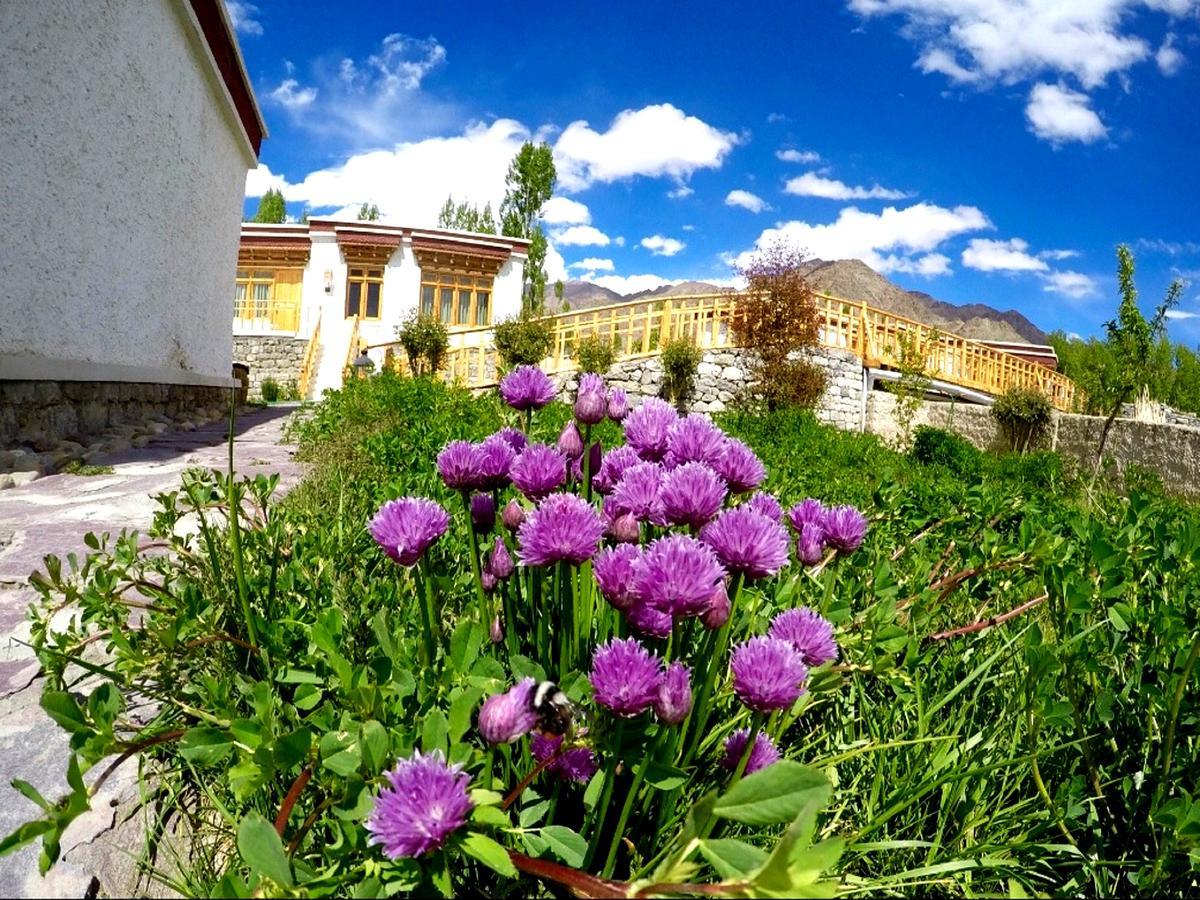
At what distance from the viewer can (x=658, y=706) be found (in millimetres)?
752

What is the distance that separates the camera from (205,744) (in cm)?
93

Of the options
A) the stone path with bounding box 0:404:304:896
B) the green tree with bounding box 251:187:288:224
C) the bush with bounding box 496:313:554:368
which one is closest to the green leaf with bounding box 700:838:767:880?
the stone path with bounding box 0:404:304:896

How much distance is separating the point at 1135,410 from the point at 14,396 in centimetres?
1606

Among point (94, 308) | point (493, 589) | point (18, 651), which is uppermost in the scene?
point (94, 308)

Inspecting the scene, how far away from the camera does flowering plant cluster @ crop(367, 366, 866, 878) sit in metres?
0.74

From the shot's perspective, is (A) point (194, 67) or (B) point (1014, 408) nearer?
(A) point (194, 67)

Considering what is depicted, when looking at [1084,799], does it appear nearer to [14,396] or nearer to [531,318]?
[14,396]

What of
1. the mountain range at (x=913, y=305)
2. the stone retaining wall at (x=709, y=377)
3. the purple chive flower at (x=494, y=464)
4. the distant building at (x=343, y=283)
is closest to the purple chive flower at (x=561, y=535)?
the purple chive flower at (x=494, y=464)

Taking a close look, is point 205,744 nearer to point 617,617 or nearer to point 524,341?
point 617,617

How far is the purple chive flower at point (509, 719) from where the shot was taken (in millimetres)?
699

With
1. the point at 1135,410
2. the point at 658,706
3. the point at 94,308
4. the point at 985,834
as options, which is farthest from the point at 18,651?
the point at 1135,410

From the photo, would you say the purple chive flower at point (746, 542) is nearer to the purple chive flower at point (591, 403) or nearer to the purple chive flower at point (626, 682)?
the purple chive flower at point (626, 682)

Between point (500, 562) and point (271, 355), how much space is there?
24.3 m

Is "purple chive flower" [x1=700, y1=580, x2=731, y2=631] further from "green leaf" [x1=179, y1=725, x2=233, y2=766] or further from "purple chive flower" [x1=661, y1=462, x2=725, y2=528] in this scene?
"green leaf" [x1=179, y1=725, x2=233, y2=766]
